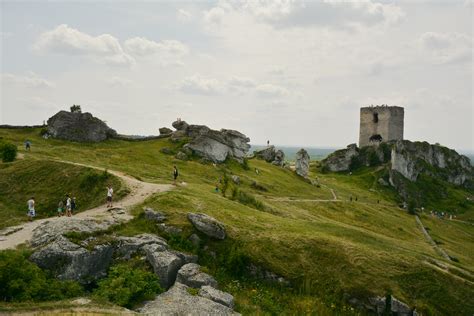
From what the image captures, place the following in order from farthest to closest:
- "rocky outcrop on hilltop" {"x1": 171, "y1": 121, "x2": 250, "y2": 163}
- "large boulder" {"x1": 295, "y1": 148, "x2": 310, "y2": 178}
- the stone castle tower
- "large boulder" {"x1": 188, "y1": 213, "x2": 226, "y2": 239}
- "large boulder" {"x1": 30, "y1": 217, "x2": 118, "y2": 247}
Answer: the stone castle tower < "large boulder" {"x1": 295, "y1": 148, "x2": 310, "y2": 178} < "rocky outcrop on hilltop" {"x1": 171, "y1": 121, "x2": 250, "y2": 163} < "large boulder" {"x1": 188, "y1": 213, "x2": 226, "y2": 239} < "large boulder" {"x1": 30, "y1": 217, "x2": 118, "y2": 247}

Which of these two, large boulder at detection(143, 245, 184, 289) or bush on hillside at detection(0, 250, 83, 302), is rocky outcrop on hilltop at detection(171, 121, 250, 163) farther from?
bush on hillside at detection(0, 250, 83, 302)

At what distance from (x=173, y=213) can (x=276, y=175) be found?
5087 centimetres

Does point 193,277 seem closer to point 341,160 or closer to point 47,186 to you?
point 47,186

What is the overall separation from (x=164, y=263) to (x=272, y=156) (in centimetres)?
7445

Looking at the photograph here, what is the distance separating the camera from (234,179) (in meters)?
65.2

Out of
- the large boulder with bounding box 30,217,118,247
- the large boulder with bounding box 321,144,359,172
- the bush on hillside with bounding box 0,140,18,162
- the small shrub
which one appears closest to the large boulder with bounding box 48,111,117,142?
the bush on hillside with bounding box 0,140,18,162

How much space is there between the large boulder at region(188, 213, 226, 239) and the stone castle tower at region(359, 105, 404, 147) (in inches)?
4266

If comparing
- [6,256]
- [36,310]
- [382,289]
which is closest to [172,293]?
[36,310]

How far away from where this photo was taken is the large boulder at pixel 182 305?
22.0 m

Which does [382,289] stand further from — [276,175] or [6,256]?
[276,175]

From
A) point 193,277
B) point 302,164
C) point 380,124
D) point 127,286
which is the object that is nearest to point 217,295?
point 193,277

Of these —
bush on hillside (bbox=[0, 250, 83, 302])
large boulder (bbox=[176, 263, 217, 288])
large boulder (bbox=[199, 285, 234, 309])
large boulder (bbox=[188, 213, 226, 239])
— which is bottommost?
large boulder (bbox=[199, 285, 234, 309])

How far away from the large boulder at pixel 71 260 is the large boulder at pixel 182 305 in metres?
5.12

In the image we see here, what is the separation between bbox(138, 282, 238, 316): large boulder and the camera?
22.0 meters
